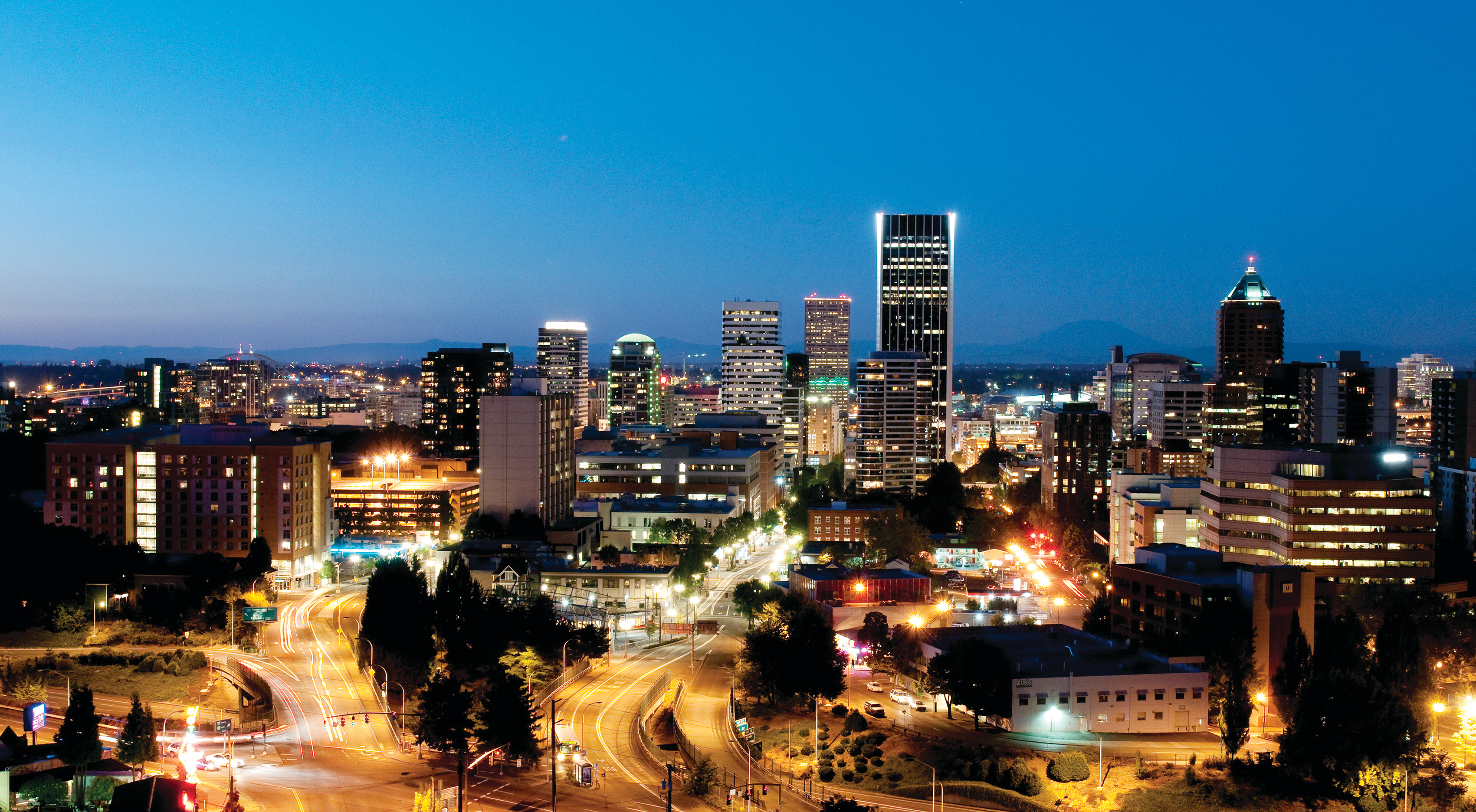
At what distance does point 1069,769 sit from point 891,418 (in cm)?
5677

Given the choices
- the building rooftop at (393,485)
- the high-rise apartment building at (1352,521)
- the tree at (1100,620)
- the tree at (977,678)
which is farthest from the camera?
the building rooftop at (393,485)

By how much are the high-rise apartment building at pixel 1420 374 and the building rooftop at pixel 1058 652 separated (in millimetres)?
92424

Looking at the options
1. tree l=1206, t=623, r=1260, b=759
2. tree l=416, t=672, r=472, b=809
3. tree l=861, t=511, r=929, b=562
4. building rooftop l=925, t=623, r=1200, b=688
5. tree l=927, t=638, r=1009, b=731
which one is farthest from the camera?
tree l=861, t=511, r=929, b=562

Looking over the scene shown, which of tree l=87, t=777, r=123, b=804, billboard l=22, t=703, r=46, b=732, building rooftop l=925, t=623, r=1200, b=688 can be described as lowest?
tree l=87, t=777, r=123, b=804

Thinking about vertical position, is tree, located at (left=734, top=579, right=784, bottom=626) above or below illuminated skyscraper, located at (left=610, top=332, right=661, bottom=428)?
below

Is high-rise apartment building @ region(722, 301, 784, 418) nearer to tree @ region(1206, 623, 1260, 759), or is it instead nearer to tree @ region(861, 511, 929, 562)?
tree @ region(861, 511, 929, 562)

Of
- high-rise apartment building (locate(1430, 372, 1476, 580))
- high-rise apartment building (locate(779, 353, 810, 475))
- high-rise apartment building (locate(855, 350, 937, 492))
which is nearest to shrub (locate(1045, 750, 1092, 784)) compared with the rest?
high-rise apartment building (locate(1430, 372, 1476, 580))

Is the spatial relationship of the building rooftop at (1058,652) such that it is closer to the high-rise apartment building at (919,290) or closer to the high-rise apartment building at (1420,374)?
the high-rise apartment building at (919,290)

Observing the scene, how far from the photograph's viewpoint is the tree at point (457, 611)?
32.6 m

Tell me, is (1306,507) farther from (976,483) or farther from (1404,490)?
(976,483)

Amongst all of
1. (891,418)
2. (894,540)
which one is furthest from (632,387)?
(894,540)

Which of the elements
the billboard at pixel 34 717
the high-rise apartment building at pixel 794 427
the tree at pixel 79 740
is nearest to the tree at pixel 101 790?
the tree at pixel 79 740

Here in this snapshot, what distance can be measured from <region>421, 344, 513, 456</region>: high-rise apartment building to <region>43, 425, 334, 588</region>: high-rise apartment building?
5225 centimetres

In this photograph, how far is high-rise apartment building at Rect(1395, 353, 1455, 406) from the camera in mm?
115312
